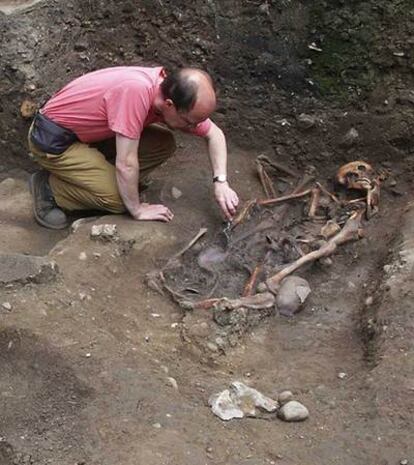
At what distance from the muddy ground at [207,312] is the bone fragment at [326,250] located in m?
0.07

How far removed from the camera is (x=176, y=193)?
13.3 ft

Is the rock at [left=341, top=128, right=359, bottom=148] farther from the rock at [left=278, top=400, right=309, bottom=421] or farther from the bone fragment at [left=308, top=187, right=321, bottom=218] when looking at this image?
the rock at [left=278, top=400, right=309, bottom=421]

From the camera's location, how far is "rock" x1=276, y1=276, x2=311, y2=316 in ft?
11.2

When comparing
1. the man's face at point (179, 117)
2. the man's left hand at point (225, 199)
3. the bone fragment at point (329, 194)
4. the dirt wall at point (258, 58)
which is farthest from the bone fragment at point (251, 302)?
the dirt wall at point (258, 58)

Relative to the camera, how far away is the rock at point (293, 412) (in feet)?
9.02

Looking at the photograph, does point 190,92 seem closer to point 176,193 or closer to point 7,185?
point 176,193

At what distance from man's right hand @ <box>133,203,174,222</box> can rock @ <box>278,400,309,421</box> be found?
1.24 metres

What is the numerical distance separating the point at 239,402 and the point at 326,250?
1.05 meters

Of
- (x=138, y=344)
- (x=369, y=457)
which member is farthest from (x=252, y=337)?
(x=369, y=457)

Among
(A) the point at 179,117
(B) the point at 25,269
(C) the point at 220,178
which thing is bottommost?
(C) the point at 220,178

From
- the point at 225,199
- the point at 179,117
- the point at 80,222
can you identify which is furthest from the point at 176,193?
the point at 179,117

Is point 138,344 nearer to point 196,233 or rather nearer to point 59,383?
point 59,383

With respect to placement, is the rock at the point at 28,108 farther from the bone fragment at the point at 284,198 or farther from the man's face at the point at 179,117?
the bone fragment at the point at 284,198

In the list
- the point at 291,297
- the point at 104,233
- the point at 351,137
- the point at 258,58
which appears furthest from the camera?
the point at 258,58
